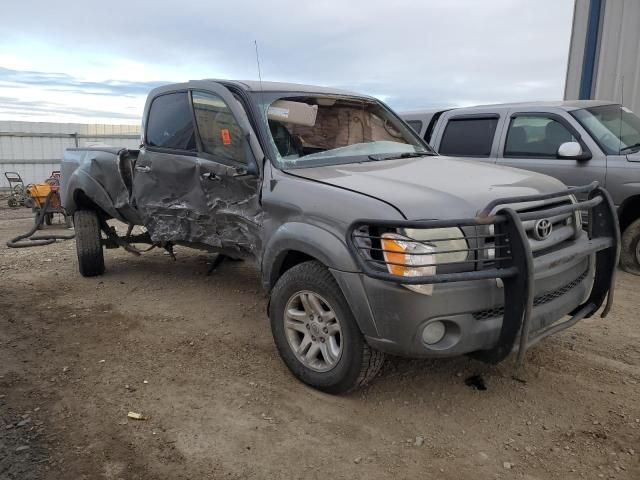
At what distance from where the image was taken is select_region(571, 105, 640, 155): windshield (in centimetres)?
588

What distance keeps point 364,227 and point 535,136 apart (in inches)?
170

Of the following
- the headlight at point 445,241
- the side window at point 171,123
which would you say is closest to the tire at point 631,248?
the headlight at point 445,241

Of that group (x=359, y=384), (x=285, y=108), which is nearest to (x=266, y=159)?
(x=285, y=108)

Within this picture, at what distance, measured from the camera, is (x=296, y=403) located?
323cm

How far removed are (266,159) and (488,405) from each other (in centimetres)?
208

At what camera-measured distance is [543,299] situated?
3.06 m

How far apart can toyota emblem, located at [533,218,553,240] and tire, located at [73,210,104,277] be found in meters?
4.82

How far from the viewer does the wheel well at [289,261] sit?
3.45 metres

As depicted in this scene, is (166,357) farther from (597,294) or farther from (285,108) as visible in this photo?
(597,294)

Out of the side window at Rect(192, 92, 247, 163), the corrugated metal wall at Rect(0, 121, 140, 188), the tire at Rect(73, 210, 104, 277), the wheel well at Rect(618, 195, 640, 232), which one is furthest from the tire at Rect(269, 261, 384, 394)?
the corrugated metal wall at Rect(0, 121, 140, 188)

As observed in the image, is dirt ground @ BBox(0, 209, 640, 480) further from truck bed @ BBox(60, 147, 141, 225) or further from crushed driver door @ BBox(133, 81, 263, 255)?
truck bed @ BBox(60, 147, 141, 225)

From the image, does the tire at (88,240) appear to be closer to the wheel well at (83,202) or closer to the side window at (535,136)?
the wheel well at (83,202)

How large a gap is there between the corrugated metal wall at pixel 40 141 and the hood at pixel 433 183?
14841mm

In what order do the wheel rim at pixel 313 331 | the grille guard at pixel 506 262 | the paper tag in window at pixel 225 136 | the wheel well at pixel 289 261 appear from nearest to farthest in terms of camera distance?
the grille guard at pixel 506 262
the wheel rim at pixel 313 331
the wheel well at pixel 289 261
the paper tag in window at pixel 225 136
